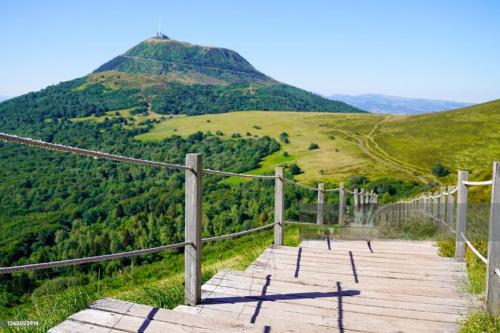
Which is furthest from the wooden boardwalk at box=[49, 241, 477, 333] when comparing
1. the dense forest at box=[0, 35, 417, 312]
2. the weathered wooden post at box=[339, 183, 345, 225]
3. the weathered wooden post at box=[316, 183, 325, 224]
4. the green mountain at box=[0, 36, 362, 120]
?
the green mountain at box=[0, 36, 362, 120]

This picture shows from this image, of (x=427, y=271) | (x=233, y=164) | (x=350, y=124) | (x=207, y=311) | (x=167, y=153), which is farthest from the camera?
(x=350, y=124)

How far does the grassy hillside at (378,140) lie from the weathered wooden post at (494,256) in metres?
47.7

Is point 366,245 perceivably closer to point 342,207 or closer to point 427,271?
point 427,271

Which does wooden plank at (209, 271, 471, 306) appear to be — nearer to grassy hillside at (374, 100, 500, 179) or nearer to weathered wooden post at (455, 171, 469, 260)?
weathered wooden post at (455, 171, 469, 260)

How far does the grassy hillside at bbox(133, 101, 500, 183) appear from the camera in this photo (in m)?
62.4

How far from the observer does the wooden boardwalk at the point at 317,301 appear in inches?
97.0

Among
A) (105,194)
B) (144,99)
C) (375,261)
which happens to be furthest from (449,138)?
(144,99)

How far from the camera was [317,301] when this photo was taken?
11.1 feet

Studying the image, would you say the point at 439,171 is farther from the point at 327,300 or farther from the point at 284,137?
the point at 327,300

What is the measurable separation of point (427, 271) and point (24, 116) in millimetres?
140619

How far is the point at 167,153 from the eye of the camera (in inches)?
3484

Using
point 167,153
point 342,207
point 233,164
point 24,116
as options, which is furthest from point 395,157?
point 24,116

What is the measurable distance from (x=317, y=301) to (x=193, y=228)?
3.62 feet

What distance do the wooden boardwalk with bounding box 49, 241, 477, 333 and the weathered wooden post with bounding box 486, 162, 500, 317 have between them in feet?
0.71
